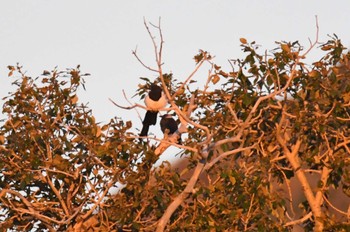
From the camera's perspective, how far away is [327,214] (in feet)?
58.3

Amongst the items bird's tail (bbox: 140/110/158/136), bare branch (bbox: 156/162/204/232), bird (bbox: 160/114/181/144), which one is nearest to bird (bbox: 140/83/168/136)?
bird's tail (bbox: 140/110/158/136)

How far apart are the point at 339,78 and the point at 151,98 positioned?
3521mm

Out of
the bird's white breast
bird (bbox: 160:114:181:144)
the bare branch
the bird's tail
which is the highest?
the bird's white breast

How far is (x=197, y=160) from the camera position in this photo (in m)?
18.3

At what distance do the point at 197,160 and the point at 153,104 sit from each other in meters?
1.81

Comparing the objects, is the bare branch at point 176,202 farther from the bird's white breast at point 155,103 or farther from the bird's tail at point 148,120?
the bird's tail at point 148,120

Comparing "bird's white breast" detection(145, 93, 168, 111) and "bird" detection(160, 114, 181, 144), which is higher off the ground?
"bird's white breast" detection(145, 93, 168, 111)

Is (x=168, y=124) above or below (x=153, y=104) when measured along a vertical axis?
below

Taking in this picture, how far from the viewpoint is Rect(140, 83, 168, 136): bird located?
1935 centimetres

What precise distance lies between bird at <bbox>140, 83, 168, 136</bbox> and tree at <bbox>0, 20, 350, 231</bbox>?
381mm

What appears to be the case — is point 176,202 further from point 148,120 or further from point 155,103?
point 148,120

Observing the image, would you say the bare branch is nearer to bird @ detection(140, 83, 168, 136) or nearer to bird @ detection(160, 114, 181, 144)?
bird @ detection(160, 114, 181, 144)

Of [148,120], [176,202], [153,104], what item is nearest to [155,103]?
[153,104]

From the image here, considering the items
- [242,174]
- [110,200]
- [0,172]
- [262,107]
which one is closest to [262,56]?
[262,107]
